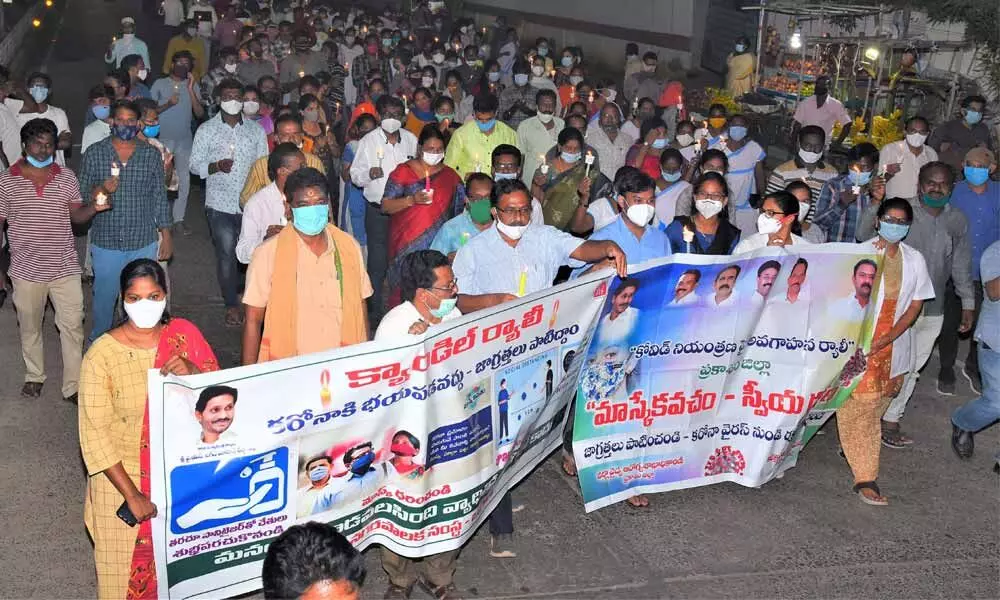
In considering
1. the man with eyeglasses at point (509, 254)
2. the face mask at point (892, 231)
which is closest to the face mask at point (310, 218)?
the man with eyeglasses at point (509, 254)

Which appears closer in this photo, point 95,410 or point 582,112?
point 95,410

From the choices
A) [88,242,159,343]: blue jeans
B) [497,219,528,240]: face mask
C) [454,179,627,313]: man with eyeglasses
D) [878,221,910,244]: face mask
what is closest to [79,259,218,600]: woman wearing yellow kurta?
[454,179,627,313]: man with eyeglasses

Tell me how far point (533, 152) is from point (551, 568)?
6.49 m

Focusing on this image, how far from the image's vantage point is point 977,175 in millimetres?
9945

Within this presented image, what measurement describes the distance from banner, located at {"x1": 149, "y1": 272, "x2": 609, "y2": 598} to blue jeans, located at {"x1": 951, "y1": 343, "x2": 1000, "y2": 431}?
3.29 metres

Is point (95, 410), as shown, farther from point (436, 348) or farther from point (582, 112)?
point (582, 112)

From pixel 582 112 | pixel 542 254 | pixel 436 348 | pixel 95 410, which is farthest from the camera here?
pixel 582 112

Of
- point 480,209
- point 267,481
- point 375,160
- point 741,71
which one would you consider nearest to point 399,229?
point 480,209

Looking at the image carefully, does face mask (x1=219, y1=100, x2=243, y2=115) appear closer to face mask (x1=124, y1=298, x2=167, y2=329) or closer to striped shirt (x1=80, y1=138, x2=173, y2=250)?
striped shirt (x1=80, y1=138, x2=173, y2=250)

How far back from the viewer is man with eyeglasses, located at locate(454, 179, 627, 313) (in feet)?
23.4

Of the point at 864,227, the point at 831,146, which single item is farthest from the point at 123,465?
the point at 831,146

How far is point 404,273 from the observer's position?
6.09 metres

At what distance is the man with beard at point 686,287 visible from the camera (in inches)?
286

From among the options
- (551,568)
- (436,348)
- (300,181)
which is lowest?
(551,568)
